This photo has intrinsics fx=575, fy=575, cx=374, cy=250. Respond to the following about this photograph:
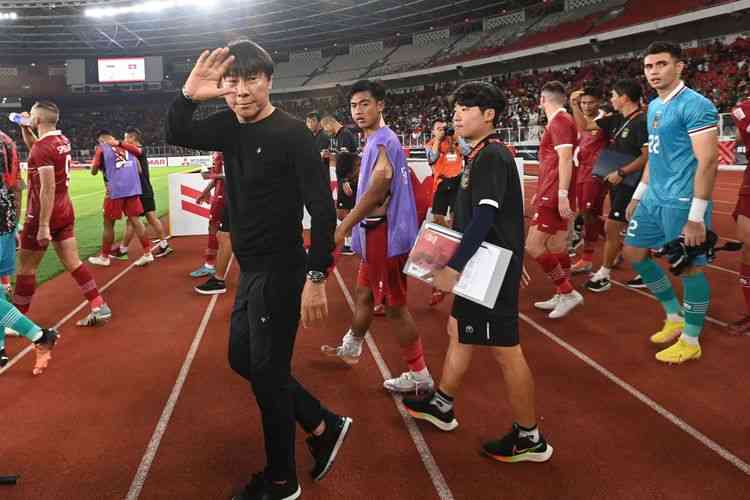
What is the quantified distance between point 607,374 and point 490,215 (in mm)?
2400

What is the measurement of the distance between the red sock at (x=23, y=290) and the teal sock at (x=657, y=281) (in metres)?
5.67

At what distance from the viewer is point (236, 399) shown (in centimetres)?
422

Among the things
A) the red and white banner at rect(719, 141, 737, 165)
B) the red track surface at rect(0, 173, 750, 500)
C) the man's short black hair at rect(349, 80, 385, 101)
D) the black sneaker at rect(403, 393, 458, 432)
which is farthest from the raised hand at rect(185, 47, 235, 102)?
the red and white banner at rect(719, 141, 737, 165)

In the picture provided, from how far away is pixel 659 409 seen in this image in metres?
3.93

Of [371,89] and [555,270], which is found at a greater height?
[371,89]

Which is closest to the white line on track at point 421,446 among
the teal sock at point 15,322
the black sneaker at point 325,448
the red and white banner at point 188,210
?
the black sneaker at point 325,448

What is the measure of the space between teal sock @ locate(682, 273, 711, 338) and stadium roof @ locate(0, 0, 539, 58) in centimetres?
3700

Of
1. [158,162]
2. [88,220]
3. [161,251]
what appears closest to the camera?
[161,251]

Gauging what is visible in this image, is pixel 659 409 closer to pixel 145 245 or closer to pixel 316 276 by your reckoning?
pixel 316 276

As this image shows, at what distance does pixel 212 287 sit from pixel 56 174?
2461 millimetres

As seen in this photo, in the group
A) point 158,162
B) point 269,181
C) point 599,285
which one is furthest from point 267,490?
point 158,162

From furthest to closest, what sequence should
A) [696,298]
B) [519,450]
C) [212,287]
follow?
[212,287] → [696,298] → [519,450]

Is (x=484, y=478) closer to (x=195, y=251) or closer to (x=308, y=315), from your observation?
(x=308, y=315)

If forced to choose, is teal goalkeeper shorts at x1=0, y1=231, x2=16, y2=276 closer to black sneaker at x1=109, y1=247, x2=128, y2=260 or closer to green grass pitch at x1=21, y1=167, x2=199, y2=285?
green grass pitch at x1=21, y1=167, x2=199, y2=285
